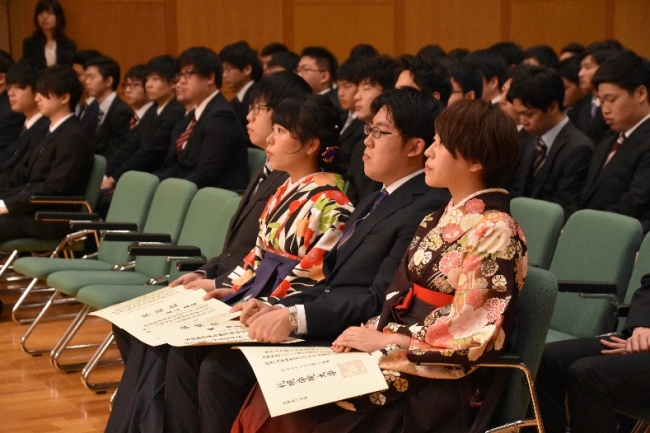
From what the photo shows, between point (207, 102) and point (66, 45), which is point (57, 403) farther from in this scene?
point (66, 45)

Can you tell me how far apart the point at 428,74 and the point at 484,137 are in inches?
72.2

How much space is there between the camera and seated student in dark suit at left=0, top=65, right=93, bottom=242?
569 centimetres

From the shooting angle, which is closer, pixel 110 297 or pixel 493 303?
pixel 493 303

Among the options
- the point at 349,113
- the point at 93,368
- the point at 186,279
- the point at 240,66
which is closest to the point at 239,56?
the point at 240,66

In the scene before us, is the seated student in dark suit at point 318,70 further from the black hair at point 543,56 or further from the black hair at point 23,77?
the black hair at point 23,77

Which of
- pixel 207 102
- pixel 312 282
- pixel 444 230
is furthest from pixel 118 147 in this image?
pixel 444 230

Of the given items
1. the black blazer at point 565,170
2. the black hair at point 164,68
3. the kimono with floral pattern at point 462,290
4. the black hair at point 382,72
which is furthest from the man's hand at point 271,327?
the black hair at point 164,68

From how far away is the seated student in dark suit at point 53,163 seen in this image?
224 inches

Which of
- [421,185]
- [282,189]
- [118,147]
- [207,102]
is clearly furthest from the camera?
[118,147]

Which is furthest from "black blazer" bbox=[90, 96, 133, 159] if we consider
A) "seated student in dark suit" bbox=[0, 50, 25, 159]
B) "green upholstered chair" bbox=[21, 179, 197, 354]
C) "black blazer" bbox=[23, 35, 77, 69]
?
"green upholstered chair" bbox=[21, 179, 197, 354]

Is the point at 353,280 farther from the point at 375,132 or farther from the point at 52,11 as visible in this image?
the point at 52,11

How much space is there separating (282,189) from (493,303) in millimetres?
1184

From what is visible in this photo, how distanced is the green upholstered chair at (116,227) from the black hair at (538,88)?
178 cm

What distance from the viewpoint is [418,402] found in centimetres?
257
